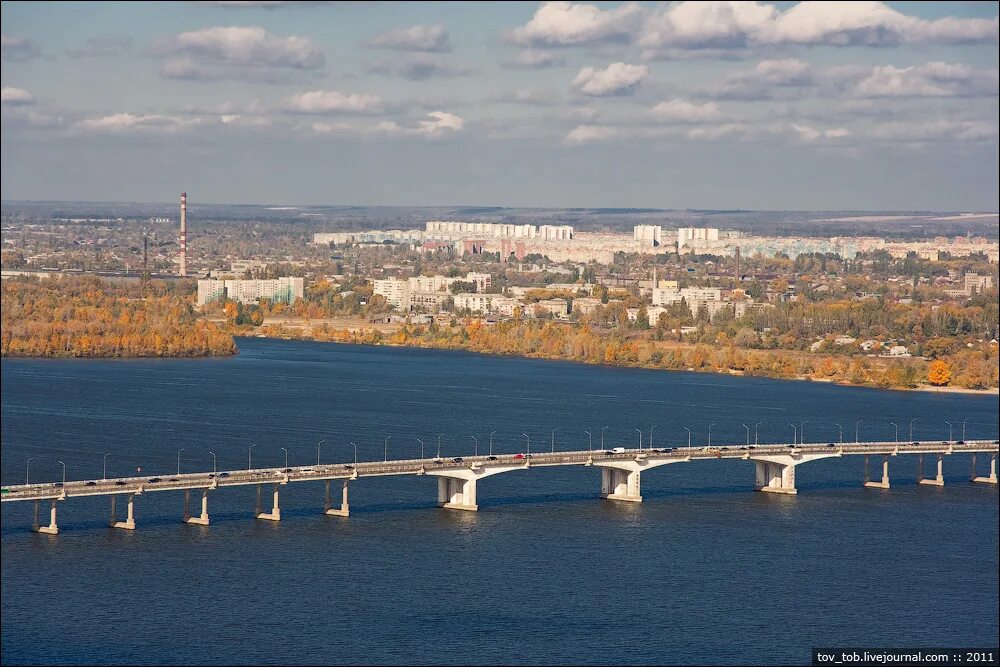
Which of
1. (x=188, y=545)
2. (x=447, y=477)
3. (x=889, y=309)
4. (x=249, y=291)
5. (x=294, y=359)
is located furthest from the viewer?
(x=249, y=291)

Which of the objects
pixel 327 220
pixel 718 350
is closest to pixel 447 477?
pixel 718 350

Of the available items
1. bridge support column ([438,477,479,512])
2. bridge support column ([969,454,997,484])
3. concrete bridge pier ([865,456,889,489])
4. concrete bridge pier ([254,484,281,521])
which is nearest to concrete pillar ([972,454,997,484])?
bridge support column ([969,454,997,484])

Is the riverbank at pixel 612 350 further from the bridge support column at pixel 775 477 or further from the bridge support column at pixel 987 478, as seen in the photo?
the bridge support column at pixel 775 477

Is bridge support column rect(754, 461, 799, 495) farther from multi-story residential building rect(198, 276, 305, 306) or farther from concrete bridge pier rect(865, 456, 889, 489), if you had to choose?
multi-story residential building rect(198, 276, 305, 306)

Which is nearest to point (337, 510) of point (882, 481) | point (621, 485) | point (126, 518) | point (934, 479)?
point (126, 518)

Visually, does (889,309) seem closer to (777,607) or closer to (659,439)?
(659,439)
